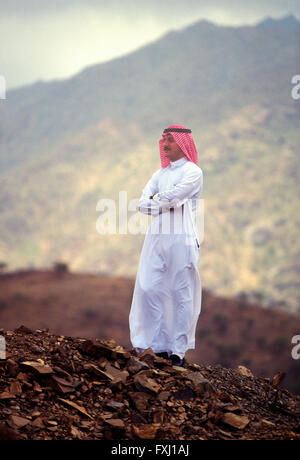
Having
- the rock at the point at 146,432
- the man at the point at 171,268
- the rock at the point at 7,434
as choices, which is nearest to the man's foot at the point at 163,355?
the man at the point at 171,268

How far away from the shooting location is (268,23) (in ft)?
287

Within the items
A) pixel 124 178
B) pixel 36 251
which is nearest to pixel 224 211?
pixel 124 178

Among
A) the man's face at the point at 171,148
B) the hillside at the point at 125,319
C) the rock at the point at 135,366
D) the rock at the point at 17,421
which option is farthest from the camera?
the hillside at the point at 125,319

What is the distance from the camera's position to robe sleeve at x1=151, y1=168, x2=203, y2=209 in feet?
17.6

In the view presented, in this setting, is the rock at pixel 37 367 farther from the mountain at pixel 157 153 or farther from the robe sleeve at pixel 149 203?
the mountain at pixel 157 153

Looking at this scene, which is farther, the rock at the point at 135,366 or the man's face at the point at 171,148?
the man's face at the point at 171,148

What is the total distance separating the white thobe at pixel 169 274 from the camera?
5434mm

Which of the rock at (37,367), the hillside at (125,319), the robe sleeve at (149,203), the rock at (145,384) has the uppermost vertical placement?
the robe sleeve at (149,203)

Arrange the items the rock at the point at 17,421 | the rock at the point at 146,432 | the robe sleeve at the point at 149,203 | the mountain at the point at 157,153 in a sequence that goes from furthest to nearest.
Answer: the mountain at the point at 157,153 → the robe sleeve at the point at 149,203 → the rock at the point at 146,432 → the rock at the point at 17,421

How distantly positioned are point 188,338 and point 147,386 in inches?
38.9

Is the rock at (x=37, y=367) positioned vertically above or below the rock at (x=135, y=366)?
above

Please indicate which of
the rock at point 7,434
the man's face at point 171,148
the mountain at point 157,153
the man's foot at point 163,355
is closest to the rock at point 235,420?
the man's foot at point 163,355

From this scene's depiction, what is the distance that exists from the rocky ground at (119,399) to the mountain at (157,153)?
30.1m

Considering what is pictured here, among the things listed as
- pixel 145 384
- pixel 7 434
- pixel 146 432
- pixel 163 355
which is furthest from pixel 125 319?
pixel 7 434
